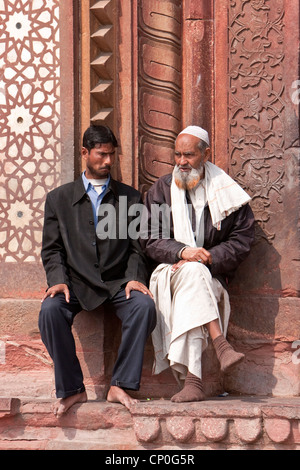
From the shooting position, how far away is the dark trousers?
4.25 meters

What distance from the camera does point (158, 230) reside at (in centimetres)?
465

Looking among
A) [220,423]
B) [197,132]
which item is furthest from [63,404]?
[197,132]

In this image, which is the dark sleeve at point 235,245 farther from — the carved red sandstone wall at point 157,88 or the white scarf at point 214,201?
the carved red sandstone wall at point 157,88

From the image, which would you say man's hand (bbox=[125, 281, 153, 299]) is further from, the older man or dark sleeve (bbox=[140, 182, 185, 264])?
dark sleeve (bbox=[140, 182, 185, 264])

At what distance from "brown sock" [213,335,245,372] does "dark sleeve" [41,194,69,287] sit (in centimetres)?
94

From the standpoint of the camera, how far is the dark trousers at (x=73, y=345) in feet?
14.0

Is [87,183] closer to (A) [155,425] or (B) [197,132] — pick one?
(B) [197,132]

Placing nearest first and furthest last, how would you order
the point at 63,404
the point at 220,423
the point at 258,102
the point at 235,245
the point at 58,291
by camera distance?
the point at 220,423 → the point at 63,404 → the point at 58,291 → the point at 235,245 → the point at 258,102

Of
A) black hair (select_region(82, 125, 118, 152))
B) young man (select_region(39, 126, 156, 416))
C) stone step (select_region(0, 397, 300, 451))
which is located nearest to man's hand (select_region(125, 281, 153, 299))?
young man (select_region(39, 126, 156, 416))

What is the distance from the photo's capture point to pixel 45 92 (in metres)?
5.03

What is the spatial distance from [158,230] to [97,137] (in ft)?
2.16

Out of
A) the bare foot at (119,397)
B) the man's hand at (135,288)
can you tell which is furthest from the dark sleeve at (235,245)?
the bare foot at (119,397)

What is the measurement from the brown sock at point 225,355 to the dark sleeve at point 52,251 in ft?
3.08

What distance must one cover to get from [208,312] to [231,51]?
5.90 ft
